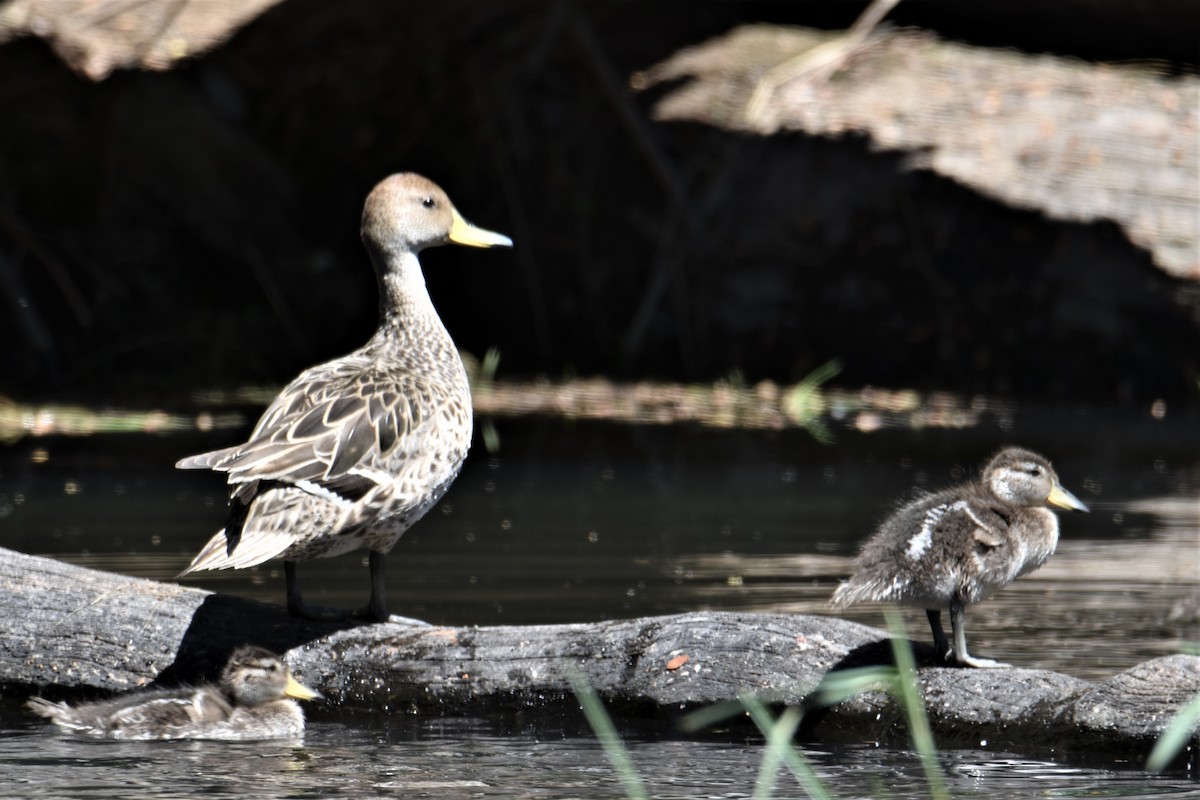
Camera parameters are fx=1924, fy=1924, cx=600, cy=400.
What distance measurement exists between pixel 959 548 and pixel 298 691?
1.85 meters

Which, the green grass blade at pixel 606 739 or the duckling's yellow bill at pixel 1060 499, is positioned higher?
the duckling's yellow bill at pixel 1060 499

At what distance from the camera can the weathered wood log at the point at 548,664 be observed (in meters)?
4.78

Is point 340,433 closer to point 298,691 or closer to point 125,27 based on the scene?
point 298,691

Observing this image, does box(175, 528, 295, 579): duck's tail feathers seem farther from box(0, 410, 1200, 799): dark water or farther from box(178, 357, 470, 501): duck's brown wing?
box(0, 410, 1200, 799): dark water

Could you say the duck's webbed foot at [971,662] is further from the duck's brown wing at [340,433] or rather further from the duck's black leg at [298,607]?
the duck's black leg at [298,607]

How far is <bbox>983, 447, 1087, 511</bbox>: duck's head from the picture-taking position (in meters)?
5.49

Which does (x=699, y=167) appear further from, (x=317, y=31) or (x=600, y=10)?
(x=317, y=31)

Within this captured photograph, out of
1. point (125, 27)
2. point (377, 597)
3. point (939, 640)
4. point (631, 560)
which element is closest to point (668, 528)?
point (631, 560)

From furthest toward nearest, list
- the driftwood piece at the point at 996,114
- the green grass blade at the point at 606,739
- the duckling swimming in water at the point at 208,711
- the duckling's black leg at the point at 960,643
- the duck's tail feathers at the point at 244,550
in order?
the driftwood piece at the point at 996,114, the duck's tail feathers at the point at 244,550, the duckling swimming in water at the point at 208,711, the duckling's black leg at the point at 960,643, the green grass blade at the point at 606,739

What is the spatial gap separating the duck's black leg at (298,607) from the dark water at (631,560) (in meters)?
0.36

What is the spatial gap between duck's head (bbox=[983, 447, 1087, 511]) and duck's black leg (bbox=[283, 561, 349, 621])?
6.37ft

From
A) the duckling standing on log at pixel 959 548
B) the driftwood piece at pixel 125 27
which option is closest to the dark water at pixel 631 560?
the duckling standing on log at pixel 959 548

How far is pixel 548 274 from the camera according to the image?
1473cm

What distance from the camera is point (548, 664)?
17.2 feet
